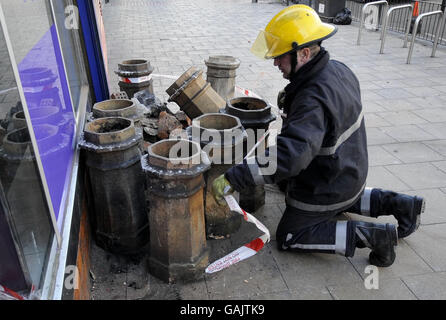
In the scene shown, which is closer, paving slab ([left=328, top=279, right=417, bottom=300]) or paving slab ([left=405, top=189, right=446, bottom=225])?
paving slab ([left=328, top=279, right=417, bottom=300])

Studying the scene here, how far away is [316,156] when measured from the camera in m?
2.68

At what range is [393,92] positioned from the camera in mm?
6480

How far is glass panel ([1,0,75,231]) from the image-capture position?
6.87ft

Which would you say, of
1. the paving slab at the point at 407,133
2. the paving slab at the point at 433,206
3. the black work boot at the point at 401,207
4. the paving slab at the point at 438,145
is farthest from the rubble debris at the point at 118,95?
the paving slab at the point at 438,145

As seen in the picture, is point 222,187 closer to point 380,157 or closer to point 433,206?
point 433,206

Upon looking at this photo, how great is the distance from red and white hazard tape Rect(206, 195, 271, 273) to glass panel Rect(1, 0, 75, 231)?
3.72 feet

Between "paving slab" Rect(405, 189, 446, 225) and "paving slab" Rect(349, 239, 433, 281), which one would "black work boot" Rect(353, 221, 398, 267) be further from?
"paving slab" Rect(405, 189, 446, 225)

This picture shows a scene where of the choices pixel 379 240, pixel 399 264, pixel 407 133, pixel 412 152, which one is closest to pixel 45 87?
pixel 379 240

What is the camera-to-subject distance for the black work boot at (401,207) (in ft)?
9.58

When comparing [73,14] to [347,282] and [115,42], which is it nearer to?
[347,282]

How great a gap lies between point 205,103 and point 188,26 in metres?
9.69

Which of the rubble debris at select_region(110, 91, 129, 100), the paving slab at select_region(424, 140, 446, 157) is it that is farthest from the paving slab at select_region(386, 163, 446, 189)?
the rubble debris at select_region(110, 91, 129, 100)

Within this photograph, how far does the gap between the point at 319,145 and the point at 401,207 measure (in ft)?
3.45

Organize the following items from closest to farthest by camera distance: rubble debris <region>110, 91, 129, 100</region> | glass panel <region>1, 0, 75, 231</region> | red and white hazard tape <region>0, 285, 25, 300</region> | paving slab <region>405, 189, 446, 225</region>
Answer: red and white hazard tape <region>0, 285, 25, 300</region> < glass panel <region>1, 0, 75, 231</region> < paving slab <region>405, 189, 446, 225</region> < rubble debris <region>110, 91, 129, 100</region>
